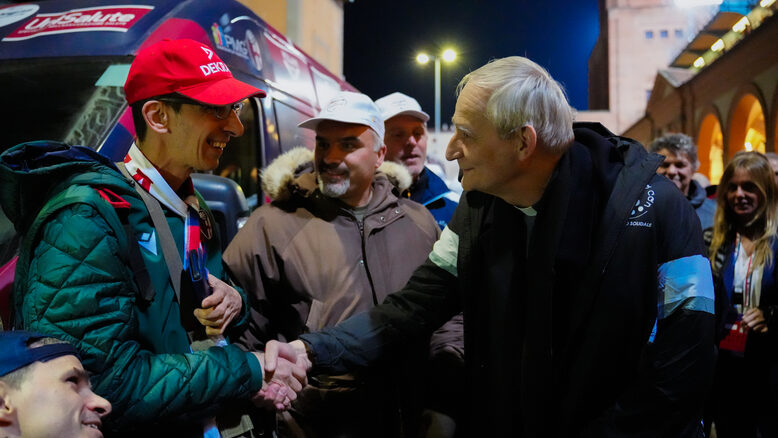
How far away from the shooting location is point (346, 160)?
10.4ft

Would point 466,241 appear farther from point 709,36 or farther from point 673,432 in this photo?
point 709,36

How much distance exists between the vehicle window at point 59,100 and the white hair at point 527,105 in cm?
229

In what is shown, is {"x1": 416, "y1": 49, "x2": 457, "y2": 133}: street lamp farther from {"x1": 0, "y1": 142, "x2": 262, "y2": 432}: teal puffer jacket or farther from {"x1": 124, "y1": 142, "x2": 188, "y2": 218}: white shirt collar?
{"x1": 0, "y1": 142, "x2": 262, "y2": 432}: teal puffer jacket

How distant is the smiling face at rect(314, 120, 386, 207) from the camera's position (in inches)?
123

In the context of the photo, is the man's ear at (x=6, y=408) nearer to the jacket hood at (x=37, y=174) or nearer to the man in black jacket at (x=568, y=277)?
the jacket hood at (x=37, y=174)

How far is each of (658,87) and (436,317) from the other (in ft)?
90.1

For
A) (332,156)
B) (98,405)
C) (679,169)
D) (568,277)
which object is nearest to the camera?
(98,405)

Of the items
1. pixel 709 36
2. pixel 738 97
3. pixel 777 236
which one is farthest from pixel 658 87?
pixel 777 236

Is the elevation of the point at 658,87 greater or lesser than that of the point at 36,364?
greater

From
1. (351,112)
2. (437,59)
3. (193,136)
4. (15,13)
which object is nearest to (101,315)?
(193,136)

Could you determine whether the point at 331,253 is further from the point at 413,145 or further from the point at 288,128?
the point at 288,128

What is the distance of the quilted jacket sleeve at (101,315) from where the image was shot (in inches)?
61.0

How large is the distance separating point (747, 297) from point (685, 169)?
1.41 meters

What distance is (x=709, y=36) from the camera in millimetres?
28609
